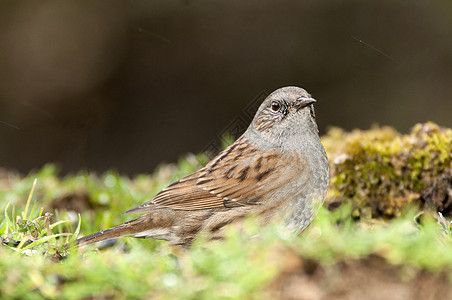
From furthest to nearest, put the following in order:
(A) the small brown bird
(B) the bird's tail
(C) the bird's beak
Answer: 1. (C) the bird's beak
2. (A) the small brown bird
3. (B) the bird's tail

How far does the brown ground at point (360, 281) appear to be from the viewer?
2.46 meters

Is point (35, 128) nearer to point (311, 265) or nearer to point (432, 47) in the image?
point (432, 47)

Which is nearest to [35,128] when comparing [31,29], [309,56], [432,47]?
[31,29]

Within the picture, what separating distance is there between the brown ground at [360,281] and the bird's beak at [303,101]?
81.3 inches

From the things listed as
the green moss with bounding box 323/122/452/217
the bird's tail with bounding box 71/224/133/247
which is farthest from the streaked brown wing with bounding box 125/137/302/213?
the green moss with bounding box 323/122/452/217

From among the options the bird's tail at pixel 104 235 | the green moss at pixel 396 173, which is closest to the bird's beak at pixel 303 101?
the green moss at pixel 396 173

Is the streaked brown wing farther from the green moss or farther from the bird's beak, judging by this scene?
the green moss

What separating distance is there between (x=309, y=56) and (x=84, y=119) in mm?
3266

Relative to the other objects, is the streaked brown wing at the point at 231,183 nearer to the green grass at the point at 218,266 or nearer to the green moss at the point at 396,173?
the green moss at the point at 396,173

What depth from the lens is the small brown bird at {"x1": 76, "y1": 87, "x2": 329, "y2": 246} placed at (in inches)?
161

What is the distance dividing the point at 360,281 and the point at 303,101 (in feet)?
7.05

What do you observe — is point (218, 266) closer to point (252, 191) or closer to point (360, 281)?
point (360, 281)

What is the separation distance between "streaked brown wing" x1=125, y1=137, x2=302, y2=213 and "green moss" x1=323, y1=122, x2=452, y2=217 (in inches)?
34.9

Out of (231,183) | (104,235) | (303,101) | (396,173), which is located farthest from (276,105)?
(104,235)
